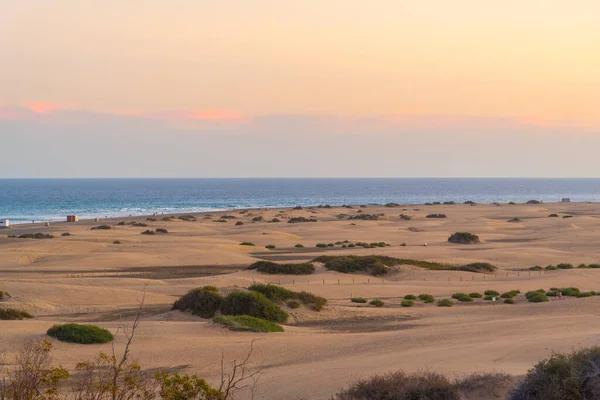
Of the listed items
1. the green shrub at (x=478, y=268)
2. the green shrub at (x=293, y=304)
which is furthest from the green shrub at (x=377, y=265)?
the green shrub at (x=293, y=304)

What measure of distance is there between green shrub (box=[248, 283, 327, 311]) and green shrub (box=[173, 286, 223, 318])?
2.13 metres

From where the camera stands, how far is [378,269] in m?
39.2

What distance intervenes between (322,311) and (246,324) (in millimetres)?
5129

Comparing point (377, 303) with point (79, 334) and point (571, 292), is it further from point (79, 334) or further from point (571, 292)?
point (79, 334)

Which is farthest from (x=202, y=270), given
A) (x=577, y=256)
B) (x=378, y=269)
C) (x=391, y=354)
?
(x=391, y=354)

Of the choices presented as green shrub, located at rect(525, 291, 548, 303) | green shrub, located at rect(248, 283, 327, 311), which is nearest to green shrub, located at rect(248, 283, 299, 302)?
green shrub, located at rect(248, 283, 327, 311)

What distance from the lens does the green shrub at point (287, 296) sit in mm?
26656

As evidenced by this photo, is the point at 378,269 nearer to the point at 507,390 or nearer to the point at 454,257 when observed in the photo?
the point at 454,257

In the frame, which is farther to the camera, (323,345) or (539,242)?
(539,242)

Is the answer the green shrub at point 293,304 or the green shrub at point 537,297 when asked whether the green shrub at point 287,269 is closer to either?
the green shrub at point 293,304

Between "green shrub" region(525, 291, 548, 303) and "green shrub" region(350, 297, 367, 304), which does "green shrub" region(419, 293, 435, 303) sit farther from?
"green shrub" region(525, 291, 548, 303)

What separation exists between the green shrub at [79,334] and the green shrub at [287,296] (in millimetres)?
8610

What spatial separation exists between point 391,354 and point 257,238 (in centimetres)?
4655

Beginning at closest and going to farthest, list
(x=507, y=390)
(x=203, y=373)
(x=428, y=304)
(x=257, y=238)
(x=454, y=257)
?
1. (x=507, y=390)
2. (x=203, y=373)
3. (x=428, y=304)
4. (x=454, y=257)
5. (x=257, y=238)
